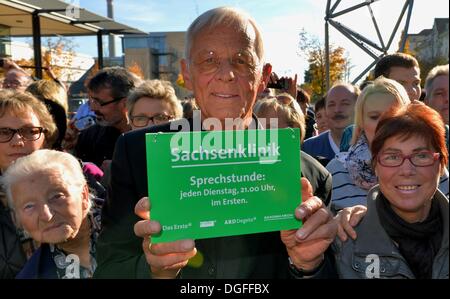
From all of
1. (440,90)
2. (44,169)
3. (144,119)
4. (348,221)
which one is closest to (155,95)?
(144,119)

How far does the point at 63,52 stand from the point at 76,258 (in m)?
23.7

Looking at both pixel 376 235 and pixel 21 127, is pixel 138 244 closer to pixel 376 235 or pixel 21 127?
pixel 376 235

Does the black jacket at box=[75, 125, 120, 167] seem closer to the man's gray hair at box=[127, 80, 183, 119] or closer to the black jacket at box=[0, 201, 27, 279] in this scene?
the man's gray hair at box=[127, 80, 183, 119]

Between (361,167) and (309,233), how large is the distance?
117cm

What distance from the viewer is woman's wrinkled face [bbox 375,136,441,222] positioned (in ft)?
5.34

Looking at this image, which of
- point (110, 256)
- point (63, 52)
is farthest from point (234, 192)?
point (63, 52)

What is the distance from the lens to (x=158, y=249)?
121cm

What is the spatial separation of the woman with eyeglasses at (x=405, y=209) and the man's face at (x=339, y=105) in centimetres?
199

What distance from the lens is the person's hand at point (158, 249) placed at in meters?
1.19

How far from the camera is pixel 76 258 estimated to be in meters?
1.81

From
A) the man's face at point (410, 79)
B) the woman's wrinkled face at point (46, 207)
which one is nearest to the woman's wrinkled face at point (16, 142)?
the woman's wrinkled face at point (46, 207)

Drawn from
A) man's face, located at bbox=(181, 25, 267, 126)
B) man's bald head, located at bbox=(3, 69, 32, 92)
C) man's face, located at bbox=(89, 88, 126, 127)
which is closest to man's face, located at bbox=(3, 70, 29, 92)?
man's bald head, located at bbox=(3, 69, 32, 92)

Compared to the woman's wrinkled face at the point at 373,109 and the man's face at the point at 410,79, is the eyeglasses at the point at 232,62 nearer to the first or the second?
the woman's wrinkled face at the point at 373,109

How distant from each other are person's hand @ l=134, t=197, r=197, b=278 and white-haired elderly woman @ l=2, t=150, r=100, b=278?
628 mm
